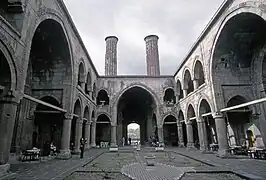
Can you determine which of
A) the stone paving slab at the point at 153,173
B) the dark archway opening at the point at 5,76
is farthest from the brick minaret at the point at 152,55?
the dark archway opening at the point at 5,76

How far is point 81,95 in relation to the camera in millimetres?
15367

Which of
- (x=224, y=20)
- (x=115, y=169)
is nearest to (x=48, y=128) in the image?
(x=115, y=169)

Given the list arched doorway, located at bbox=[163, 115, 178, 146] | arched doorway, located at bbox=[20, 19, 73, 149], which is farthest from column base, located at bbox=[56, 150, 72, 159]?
arched doorway, located at bbox=[163, 115, 178, 146]

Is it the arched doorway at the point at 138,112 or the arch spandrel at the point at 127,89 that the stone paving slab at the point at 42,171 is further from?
the arched doorway at the point at 138,112

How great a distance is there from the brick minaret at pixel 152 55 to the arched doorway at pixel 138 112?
5172 mm

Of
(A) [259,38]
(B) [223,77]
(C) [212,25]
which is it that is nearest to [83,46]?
(C) [212,25]

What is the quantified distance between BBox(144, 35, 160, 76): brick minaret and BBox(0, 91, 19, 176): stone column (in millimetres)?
25246

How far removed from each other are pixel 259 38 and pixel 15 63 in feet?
43.0

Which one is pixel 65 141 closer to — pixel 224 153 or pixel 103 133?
pixel 224 153

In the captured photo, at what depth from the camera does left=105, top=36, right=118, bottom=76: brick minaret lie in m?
30.2

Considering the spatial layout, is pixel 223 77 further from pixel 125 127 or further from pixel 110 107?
pixel 125 127

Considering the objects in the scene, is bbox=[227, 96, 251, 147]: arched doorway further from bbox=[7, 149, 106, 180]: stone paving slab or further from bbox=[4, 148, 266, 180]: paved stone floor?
bbox=[7, 149, 106, 180]: stone paving slab

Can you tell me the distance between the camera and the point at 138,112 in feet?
109

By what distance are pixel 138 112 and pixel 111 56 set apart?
11023 mm
